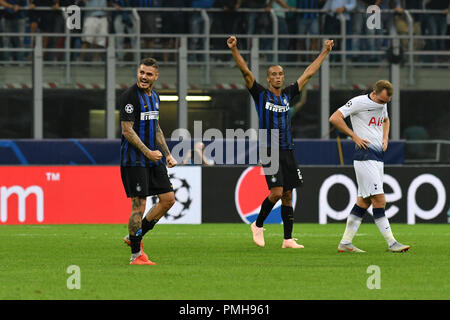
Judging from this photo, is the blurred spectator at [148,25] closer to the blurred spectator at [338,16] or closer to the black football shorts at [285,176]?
the blurred spectator at [338,16]

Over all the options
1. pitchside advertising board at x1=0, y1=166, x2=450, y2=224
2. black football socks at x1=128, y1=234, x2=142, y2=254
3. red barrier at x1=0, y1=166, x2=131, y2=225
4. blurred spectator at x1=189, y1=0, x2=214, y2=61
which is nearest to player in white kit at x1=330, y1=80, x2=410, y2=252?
black football socks at x1=128, y1=234, x2=142, y2=254

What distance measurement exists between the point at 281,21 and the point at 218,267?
1278cm

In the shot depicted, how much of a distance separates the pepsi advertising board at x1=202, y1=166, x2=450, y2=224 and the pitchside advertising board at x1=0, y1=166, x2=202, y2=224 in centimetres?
32

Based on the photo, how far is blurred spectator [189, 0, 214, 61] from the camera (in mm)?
21234

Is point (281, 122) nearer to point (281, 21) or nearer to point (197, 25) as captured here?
point (197, 25)

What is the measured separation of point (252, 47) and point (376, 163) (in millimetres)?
9020

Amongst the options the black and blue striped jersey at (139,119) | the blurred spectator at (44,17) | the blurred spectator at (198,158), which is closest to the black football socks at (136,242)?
the black and blue striped jersey at (139,119)

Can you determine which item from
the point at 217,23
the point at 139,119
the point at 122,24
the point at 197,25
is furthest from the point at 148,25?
the point at 139,119

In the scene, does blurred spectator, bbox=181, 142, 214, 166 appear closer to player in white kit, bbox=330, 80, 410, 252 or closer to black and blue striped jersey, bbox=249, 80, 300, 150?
black and blue striped jersey, bbox=249, 80, 300, 150

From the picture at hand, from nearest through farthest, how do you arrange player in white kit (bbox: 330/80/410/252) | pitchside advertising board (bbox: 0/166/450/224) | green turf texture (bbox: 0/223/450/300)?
1. green turf texture (bbox: 0/223/450/300)
2. player in white kit (bbox: 330/80/410/252)
3. pitchside advertising board (bbox: 0/166/450/224)

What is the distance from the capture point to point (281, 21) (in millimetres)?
21859

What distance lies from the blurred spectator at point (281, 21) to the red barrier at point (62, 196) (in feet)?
16.3

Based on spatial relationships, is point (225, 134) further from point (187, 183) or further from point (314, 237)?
point (314, 237)
